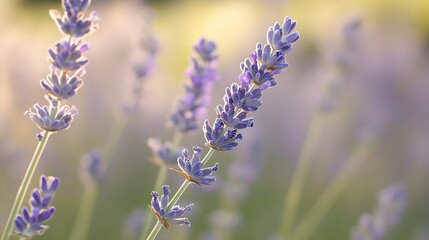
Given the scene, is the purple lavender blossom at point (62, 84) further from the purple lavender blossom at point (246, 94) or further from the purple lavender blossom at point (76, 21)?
the purple lavender blossom at point (246, 94)

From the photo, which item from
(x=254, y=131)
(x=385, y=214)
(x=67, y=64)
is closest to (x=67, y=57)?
(x=67, y=64)

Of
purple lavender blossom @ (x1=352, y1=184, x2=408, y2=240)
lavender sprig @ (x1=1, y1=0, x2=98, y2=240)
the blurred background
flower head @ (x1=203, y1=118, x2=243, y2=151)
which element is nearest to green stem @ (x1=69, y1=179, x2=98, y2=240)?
the blurred background

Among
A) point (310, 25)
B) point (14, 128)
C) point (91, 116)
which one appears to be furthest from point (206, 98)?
point (310, 25)

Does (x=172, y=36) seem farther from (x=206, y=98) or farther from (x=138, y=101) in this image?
(x=206, y=98)

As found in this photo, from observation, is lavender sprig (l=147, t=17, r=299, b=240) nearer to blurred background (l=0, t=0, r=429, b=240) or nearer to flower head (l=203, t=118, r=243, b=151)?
flower head (l=203, t=118, r=243, b=151)

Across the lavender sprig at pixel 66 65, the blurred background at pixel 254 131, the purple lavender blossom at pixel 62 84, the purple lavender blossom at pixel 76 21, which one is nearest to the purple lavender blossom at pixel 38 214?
the lavender sprig at pixel 66 65

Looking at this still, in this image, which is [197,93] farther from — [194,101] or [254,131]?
[254,131]
